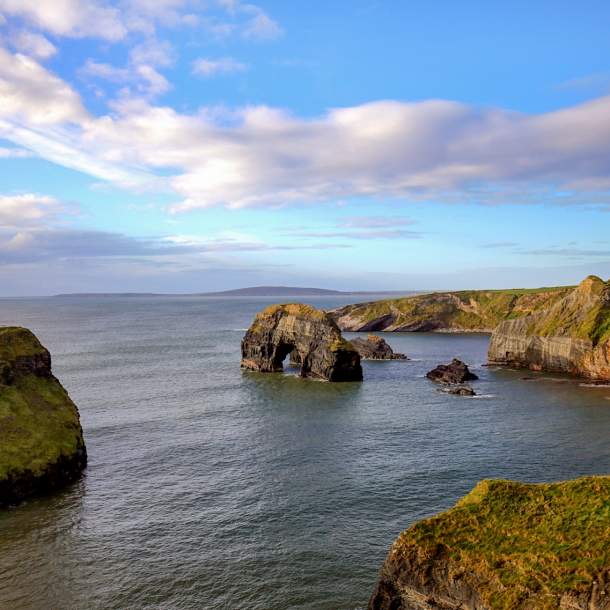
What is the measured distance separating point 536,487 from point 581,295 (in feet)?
303

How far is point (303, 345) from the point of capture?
105m

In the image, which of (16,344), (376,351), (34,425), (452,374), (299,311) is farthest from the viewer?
(376,351)

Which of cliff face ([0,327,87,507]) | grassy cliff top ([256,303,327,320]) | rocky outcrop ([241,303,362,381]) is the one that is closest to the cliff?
cliff face ([0,327,87,507])

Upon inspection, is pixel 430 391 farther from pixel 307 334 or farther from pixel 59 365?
pixel 59 365

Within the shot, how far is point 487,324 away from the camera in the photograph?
7717 inches

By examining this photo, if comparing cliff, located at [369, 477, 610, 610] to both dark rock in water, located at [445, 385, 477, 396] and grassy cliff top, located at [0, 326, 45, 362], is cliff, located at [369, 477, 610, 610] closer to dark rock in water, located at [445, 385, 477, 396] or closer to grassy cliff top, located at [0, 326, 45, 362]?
grassy cliff top, located at [0, 326, 45, 362]

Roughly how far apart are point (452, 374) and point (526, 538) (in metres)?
77.1

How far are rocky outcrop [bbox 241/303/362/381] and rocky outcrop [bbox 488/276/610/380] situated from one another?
3769 centimetres

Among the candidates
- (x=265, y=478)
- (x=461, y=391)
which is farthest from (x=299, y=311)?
(x=265, y=478)

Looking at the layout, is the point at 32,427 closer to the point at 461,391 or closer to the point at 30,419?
the point at 30,419

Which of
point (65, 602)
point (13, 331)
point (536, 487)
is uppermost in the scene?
point (13, 331)

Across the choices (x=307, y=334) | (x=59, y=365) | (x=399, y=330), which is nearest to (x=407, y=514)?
(x=307, y=334)

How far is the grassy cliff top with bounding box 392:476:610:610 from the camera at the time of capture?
23062 mm

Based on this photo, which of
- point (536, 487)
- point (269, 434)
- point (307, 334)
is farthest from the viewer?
point (307, 334)
